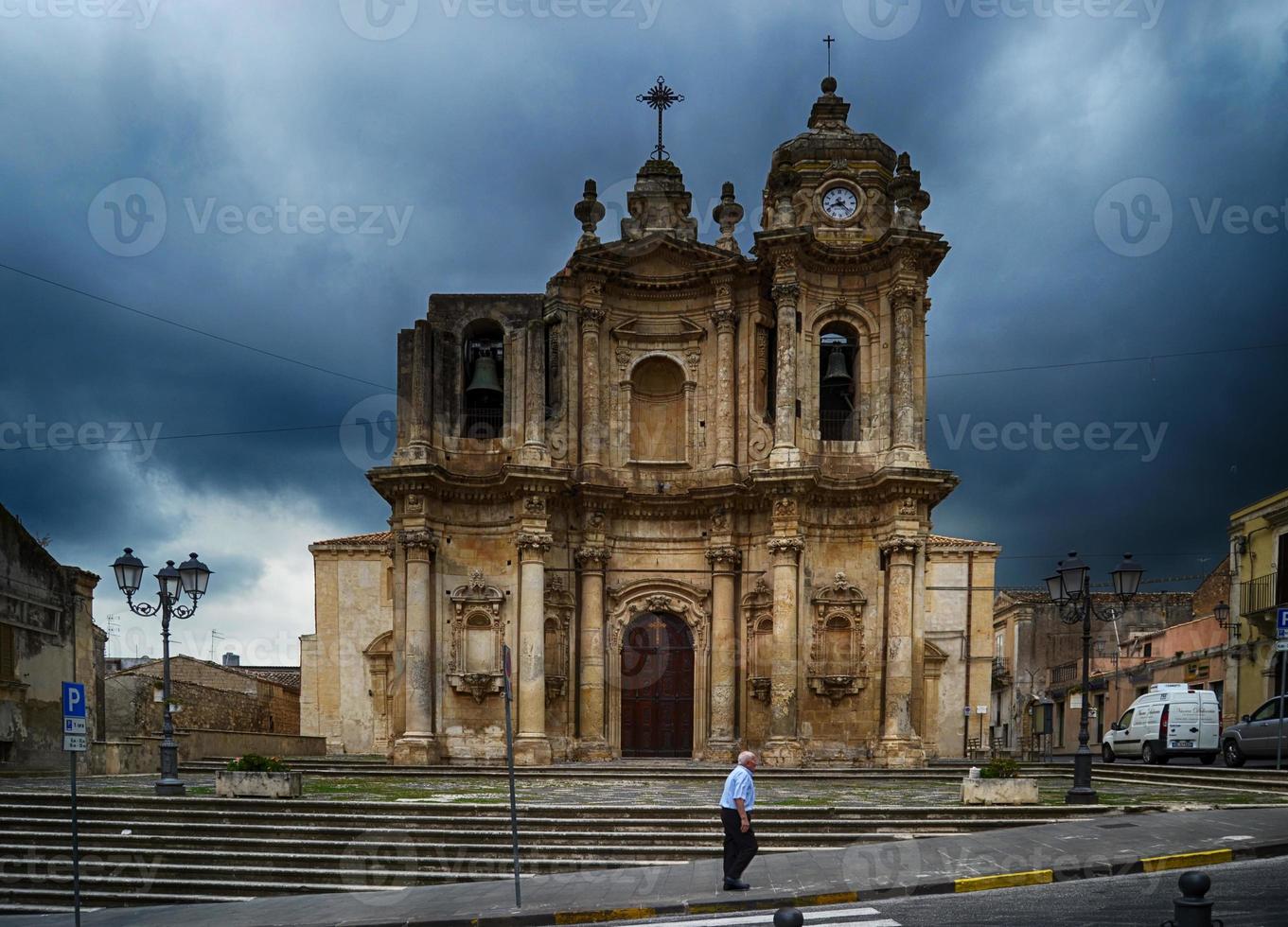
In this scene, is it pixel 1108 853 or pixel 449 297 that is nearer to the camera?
pixel 1108 853

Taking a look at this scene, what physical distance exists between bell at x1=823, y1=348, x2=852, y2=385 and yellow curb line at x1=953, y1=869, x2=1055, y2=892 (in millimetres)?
18294

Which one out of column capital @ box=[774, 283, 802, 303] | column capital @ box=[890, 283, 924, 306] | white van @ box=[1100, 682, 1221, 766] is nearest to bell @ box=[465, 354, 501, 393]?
column capital @ box=[774, 283, 802, 303]

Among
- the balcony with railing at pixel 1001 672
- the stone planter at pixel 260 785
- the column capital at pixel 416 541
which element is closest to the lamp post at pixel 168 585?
the stone planter at pixel 260 785

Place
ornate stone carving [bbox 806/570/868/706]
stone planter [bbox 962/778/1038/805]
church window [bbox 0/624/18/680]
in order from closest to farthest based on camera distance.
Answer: stone planter [bbox 962/778/1038/805]
church window [bbox 0/624/18/680]
ornate stone carving [bbox 806/570/868/706]

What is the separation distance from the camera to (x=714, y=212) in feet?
106

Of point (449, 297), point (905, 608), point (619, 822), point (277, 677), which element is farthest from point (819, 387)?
point (277, 677)

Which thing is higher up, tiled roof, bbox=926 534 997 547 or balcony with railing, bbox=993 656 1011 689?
tiled roof, bbox=926 534 997 547

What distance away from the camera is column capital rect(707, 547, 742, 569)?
1192 inches

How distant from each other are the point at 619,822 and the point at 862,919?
6.33 metres

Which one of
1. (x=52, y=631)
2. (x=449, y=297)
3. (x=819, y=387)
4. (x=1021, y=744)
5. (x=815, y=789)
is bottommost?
(x=1021, y=744)

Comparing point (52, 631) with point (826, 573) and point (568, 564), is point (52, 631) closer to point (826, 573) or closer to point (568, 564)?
point (568, 564)

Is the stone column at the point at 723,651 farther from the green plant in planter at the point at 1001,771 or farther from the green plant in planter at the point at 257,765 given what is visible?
the green plant in planter at the point at 257,765

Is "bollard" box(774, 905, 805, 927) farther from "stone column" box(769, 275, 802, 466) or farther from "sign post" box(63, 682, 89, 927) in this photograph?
"stone column" box(769, 275, 802, 466)

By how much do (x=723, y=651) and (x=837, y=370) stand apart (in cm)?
753
